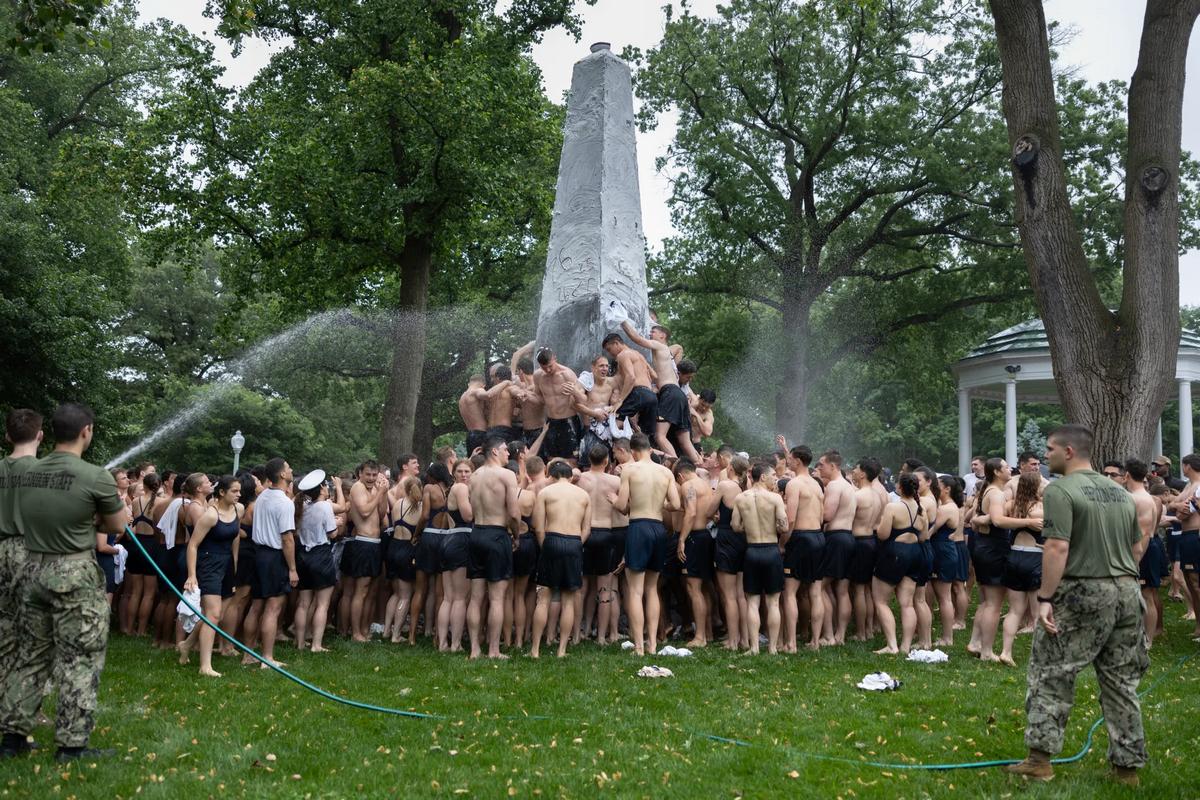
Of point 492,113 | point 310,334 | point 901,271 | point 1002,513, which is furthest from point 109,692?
point 901,271

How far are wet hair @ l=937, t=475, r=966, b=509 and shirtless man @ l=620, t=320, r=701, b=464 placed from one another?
401 cm

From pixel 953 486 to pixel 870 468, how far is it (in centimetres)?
117

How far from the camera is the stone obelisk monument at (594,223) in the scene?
610 inches

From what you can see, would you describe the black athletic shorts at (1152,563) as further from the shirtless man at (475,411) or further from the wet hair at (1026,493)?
the shirtless man at (475,411)

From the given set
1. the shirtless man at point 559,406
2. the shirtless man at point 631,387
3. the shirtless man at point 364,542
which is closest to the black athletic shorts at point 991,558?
the shirtless man at point 631,387

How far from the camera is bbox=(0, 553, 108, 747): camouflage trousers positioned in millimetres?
6090

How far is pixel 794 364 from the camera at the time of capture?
28.9 metres

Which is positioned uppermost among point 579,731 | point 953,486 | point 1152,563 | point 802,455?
point 802,455

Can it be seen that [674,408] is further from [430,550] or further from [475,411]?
[430,550]

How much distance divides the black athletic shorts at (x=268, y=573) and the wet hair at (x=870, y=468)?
644 centimetres

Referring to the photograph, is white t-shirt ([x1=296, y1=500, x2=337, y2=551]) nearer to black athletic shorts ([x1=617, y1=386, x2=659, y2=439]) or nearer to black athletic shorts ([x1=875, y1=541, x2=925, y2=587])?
black athletic shorts ([x1=617, y1=386, x2=659, y2=439])

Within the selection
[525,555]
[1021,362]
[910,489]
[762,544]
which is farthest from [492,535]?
[1021,362]

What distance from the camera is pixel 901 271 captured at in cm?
3042

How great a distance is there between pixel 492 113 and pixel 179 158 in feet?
24.2
